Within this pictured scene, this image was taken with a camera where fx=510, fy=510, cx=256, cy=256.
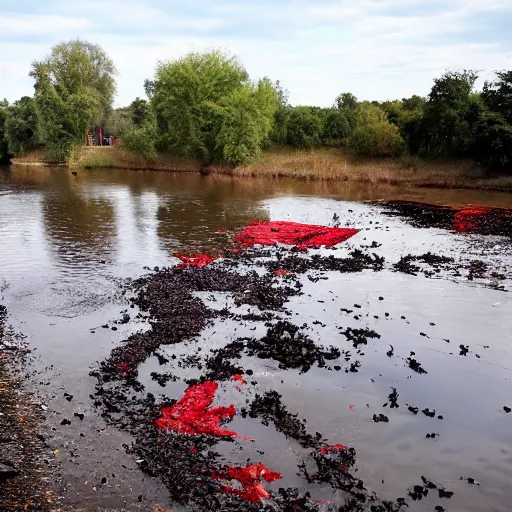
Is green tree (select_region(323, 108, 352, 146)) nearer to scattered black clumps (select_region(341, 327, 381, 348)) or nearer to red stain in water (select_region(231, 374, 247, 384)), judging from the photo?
scattered black clumps (select_region(341, 327, 381, 348))

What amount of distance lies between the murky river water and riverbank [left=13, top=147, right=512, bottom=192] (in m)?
21.2

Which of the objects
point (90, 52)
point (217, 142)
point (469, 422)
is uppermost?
point (90, 52)

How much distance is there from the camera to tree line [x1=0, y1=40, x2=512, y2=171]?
167ft

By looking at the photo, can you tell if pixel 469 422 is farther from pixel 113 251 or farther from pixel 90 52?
pixel 90 52

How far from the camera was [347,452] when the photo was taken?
341 inches

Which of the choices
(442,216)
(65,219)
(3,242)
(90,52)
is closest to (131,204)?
(65,219)

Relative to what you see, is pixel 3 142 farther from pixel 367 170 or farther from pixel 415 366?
pixel 415 366

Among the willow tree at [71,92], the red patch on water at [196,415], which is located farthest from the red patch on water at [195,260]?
the willow tree at [71,92]

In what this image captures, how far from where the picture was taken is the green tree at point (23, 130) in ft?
267

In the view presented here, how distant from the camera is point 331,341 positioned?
13289 millimetres

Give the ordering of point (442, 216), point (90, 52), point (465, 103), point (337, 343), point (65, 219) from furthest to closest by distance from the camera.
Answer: point (90, 52) → point (465, 103) → point (442, 216) → point (65, 219) → point (337, 343)

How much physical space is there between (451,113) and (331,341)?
44551mm

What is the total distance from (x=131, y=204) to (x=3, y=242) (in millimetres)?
13837

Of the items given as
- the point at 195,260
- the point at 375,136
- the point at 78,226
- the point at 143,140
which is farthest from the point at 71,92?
the point at 195,260
